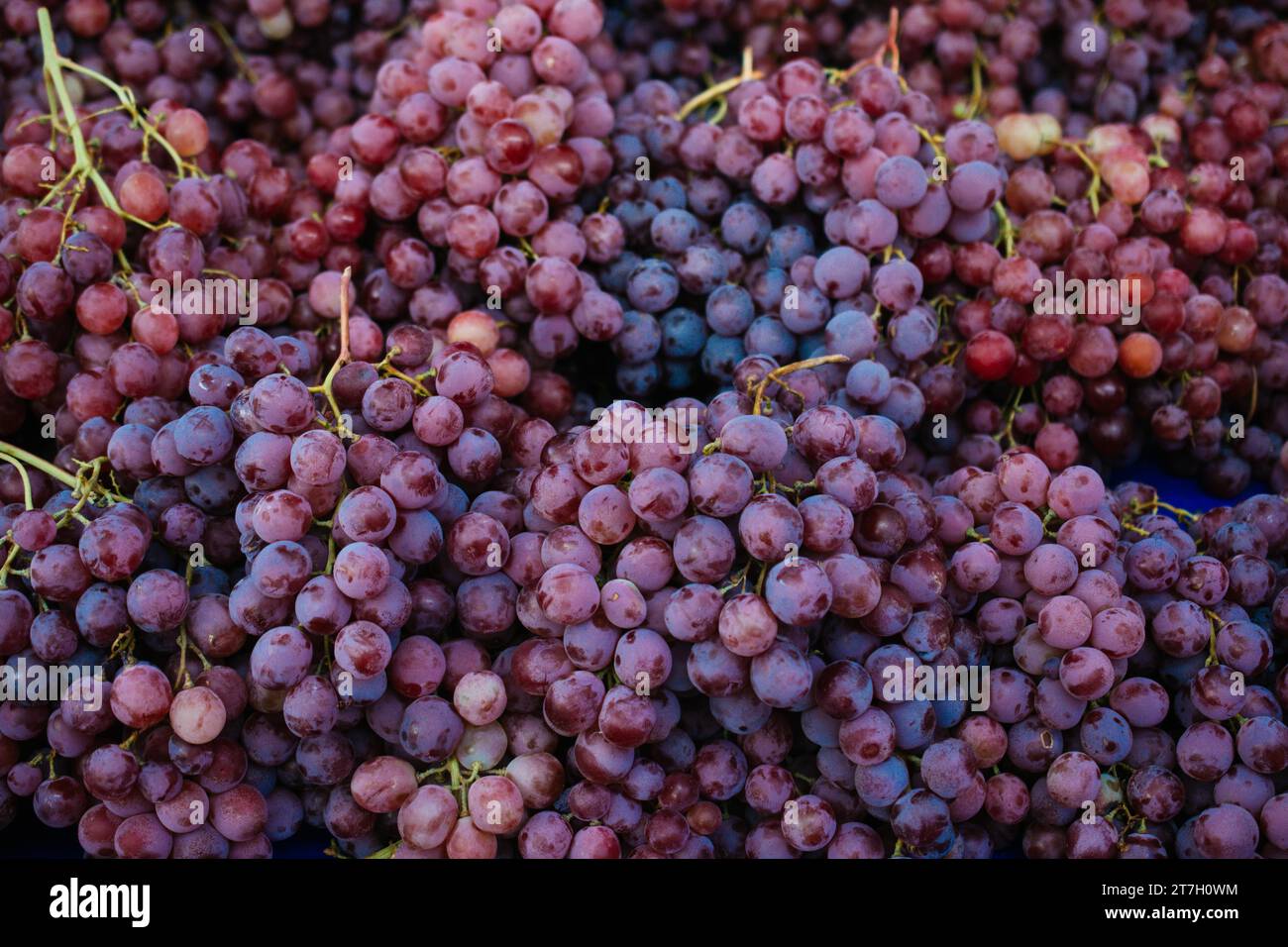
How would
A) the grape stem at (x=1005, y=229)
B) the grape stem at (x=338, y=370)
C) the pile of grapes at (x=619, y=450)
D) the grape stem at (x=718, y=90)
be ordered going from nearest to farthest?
the pile of grapes at (x=619, y=450), the grape stem at (x=338, y=370), the grape stem at (x=1005, y=229), the grape stem at (x=718, y=90)

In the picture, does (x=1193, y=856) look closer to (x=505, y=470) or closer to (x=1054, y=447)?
(x=1054, y=447)

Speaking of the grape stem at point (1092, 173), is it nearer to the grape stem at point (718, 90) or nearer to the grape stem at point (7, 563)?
the grape stem at point (718, 90)

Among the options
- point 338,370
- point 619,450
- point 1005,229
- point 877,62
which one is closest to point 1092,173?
point 1005,229

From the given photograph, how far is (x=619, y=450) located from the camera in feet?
4.50

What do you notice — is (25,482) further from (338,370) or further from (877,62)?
(877,62)

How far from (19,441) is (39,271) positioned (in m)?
0.27

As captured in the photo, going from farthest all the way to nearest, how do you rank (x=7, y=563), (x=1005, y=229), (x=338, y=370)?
(x=1005, y=229), (x=338, y=370), (x=7, y=563)

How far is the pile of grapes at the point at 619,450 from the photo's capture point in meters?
1.33

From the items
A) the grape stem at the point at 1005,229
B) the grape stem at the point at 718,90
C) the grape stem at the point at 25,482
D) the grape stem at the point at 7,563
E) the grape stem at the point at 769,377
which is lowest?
the grape stem at the point at 7,563

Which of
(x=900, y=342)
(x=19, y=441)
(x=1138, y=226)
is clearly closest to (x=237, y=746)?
(x=19, y=441)

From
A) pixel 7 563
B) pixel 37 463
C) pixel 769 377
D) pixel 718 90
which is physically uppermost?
pixel 718 90

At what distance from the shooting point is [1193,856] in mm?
1352

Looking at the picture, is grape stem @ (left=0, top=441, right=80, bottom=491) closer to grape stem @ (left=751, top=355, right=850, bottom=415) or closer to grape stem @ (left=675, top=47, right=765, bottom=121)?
grape stem @ (left=751, top=355, right=850, bottom=415)

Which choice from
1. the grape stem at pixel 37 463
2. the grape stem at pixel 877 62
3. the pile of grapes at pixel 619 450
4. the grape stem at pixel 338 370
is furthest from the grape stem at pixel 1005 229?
the grape stem at pixel 37 463
